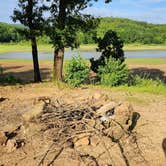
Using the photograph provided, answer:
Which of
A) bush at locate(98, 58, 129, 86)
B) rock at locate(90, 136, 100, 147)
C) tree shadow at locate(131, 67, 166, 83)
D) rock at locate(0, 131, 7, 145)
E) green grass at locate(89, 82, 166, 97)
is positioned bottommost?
tree shadow at locate(131, 67, 166, 83)

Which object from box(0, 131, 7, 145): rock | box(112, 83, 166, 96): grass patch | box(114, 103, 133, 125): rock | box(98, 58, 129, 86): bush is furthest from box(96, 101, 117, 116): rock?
box(98, 58, 129, 86): bush

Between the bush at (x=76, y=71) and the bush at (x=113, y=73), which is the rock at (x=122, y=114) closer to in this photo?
the bush at (x=76, y=71)

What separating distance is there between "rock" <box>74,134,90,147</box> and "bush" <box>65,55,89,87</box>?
7.31 metres

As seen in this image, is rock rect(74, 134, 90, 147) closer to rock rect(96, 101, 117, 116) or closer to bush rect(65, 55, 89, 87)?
rock rect(96, 101, 117, 116)

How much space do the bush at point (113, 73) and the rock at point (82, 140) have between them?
7.85 m

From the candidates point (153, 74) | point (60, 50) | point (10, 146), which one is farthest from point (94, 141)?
point (153, 74)

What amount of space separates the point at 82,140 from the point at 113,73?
8272 mm

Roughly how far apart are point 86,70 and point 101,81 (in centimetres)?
102

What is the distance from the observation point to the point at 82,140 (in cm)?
788

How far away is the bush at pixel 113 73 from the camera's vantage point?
15641 mm

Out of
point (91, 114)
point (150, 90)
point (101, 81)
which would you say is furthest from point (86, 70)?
point (91, 114)

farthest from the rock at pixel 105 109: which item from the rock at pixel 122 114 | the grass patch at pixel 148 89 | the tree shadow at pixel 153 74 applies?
the tree shadow at pixel 153 74

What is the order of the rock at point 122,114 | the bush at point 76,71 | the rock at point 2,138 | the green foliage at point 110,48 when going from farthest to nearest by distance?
the green foliage at point 110,48 < the bush at point 76,71 < the rock at point 122,114 < the rock at point 2,138

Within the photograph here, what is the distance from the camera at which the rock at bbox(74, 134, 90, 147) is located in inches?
308
